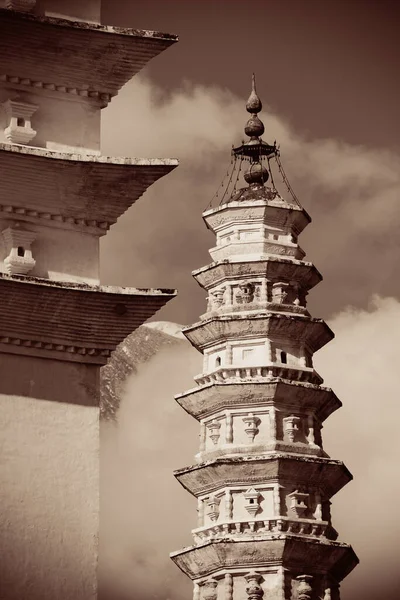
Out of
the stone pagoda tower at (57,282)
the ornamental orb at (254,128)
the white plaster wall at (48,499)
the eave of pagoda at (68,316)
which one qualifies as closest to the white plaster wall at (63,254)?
the stone pagoda tower at (57,282)

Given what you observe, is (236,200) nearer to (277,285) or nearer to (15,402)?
(277,285)

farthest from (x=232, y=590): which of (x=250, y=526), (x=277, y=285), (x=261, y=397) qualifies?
(x=277, y=285)

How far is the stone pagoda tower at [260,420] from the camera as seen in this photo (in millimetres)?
42250

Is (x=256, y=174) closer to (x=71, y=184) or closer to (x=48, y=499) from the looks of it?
(x=71, y=184)

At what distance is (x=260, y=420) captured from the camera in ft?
143

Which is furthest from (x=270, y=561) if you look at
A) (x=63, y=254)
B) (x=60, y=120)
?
(x=60, y=120)

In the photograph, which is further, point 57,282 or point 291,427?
point 291,427

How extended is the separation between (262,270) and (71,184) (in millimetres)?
21212

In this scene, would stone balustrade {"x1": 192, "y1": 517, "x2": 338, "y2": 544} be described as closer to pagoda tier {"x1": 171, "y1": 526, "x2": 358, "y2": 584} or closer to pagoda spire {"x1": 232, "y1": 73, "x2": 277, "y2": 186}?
pagoda tier {"x1": 171, "y1": 526, "x2": 358, "y2": 584}

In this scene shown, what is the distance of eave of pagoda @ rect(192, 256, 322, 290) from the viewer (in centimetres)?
4578

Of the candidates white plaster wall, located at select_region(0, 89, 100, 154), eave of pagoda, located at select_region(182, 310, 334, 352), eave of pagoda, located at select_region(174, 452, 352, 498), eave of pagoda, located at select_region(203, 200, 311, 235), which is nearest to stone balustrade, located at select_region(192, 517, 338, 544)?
eave of pagoda, located at select_region(174, 452, 352, 498)

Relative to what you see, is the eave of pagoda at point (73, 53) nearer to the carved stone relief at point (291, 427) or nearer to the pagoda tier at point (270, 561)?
the pagoda tier at point (270, 561)

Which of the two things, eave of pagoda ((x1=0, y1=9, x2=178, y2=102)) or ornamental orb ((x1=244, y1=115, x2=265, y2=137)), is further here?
ornamental orb ((x1=244, y1=115, x2=265, y2=137))

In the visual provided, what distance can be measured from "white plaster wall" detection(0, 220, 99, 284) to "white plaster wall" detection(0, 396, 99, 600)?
73.8 inches
